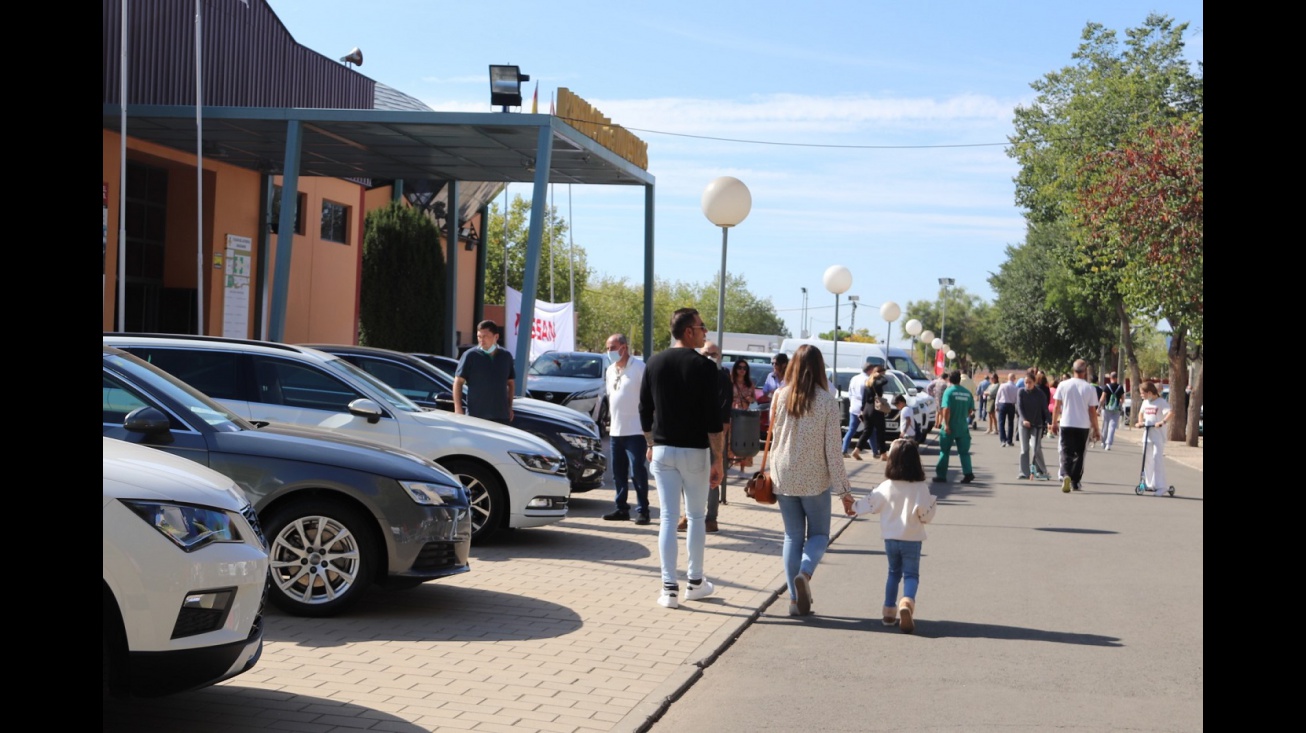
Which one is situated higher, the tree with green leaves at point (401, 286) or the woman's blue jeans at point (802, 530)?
the tree with green leaves at point (401, 286)

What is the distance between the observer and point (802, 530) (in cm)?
862

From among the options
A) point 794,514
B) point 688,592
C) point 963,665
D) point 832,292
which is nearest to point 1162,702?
point 963,665

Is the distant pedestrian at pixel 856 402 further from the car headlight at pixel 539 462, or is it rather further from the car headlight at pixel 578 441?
the car headlight at pixel 539 462

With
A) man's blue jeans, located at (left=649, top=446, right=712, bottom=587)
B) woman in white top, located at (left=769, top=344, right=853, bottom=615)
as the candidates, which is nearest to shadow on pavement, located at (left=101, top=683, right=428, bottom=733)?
man's blue jeans, located at (left=649, top=446, right=712, bottom=587)

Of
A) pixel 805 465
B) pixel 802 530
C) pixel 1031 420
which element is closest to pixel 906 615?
→ pixel 802 530

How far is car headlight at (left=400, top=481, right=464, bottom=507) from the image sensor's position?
7.93 m

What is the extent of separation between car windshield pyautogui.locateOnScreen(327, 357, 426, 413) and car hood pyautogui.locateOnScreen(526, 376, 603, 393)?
11.0m

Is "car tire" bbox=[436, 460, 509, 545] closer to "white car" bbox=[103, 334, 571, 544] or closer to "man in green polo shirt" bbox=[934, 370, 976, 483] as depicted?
"white car" bbox=[103, 334, 571, 544]

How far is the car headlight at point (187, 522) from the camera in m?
4.94

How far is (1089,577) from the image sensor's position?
1064 centimetres

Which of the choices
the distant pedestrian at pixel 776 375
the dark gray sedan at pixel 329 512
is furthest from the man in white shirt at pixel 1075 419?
the dark gray sedan at pixel 329 512

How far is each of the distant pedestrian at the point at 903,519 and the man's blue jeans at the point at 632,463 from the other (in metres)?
4.46

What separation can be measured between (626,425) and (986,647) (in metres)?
5.50
